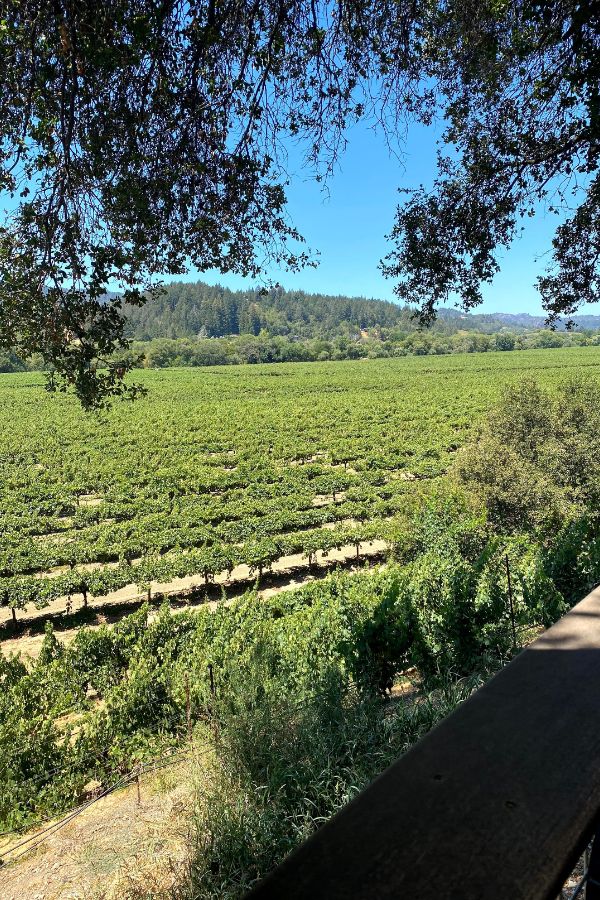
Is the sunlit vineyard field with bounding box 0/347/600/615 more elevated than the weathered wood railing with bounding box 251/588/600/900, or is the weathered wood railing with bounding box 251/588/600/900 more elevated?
the weathered wood railing with bounding box 251/588/600/900

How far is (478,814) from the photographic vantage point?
2.66ft

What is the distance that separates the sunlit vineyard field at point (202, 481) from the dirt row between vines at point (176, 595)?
1.56ft

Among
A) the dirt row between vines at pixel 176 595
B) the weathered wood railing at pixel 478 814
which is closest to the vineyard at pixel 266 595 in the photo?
the dirt row between vines at pixel 176 595

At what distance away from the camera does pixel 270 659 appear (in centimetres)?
913

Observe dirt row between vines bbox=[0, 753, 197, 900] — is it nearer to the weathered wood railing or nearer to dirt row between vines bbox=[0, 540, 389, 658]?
the weathered wood railing

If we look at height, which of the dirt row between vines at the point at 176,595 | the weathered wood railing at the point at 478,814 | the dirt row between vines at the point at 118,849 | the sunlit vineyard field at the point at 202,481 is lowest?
the dirt row between vines at the point at 176,595

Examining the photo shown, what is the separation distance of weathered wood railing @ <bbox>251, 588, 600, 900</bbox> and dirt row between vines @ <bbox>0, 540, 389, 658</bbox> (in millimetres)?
18292

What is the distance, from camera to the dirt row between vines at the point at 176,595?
18938 millimetres

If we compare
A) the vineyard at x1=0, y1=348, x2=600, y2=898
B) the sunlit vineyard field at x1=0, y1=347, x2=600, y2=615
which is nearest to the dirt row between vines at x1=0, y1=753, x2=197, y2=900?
the vineyard at x1=0, y1=348, x2=600, y2=898

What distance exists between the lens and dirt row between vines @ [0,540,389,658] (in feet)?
62.1

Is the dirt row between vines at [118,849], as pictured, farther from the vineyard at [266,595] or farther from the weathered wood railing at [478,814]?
the weathered wood railing at [478,814]

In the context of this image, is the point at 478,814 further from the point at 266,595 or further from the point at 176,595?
the point at 176,595

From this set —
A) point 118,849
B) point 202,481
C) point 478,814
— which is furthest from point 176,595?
point 478,814

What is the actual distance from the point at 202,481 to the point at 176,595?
12.7 metres
